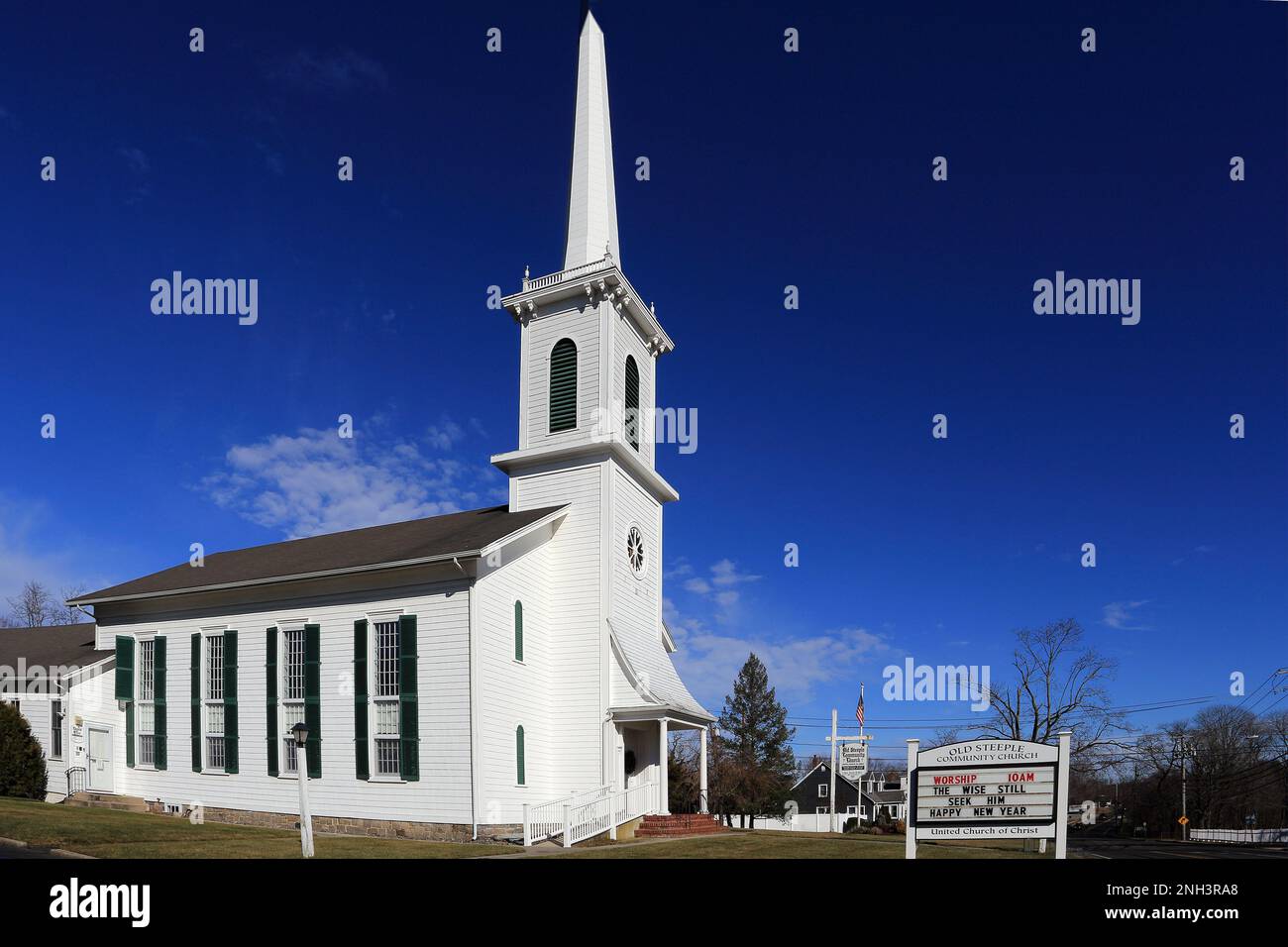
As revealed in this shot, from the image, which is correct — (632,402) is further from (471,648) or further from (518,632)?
(471,648)

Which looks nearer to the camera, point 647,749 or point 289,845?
point 289,845

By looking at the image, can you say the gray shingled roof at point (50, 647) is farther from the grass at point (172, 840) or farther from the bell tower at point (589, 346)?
the bell tower at point (589, 346)

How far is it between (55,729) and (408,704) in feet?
46.9

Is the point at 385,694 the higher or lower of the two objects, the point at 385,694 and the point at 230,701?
the higher

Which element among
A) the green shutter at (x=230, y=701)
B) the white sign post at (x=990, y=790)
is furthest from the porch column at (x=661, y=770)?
the white sign post at (x=990, y=790)

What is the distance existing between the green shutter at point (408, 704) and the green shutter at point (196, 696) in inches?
299

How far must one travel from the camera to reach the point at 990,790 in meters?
12.5

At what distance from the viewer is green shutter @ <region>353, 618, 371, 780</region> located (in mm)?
23688

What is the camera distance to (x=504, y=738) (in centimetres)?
2325

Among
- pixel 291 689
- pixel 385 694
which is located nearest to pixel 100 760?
pixel 291 689
